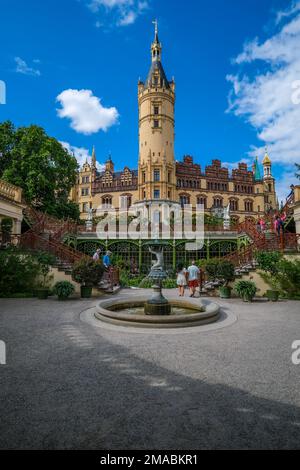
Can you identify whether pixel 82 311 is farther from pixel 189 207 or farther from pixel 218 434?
pixel 189 207

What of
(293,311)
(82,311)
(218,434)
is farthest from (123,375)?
(293,311)

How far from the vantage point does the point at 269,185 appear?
66.7m

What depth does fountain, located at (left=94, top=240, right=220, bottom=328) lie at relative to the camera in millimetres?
7375

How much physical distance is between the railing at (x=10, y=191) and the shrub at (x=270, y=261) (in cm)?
1589

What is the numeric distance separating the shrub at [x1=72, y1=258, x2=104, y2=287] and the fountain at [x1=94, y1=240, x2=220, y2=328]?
287 centimetres

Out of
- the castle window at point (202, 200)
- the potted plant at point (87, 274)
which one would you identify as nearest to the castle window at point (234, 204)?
the castle window at point (202, 200)

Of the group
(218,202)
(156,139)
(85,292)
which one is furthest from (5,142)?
(218,202)

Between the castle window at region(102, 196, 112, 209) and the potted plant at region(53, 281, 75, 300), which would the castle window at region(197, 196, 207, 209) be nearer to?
the castle window at region(102, 196, 112, 209)

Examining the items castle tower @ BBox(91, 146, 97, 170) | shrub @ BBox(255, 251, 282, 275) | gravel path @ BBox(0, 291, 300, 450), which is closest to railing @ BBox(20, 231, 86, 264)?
gravel path @ BBox(0, 291, 300, 450)

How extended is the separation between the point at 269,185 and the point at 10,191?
64.2 metres

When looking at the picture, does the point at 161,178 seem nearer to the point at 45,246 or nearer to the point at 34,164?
the point at 34,164

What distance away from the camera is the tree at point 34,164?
80.3 feet

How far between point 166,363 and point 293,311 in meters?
6.90

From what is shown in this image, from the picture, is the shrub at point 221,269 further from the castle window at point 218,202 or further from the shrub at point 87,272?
the castle window at point 218,202
